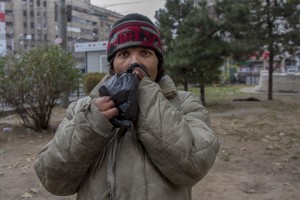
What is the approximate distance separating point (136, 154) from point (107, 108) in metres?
0.20

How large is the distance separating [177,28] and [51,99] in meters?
6.59

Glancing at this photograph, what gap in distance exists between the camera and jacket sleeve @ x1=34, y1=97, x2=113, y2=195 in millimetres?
1321

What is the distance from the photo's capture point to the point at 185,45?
12945mm

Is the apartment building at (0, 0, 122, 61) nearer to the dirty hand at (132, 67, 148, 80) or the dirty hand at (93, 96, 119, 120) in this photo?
the dirty hand at (132, 67, 148, 80)

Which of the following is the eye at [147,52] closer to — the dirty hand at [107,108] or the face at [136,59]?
the face at [136,59]

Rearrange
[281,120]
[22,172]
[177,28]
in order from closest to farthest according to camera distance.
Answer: [22,172]
[281,120]
[177,28]

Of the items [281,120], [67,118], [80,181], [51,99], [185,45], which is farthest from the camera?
[185,45]

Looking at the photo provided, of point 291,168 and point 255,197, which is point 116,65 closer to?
→ point 255,197

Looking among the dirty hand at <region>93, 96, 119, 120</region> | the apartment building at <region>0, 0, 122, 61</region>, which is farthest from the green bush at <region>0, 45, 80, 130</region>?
the apartment building at <region>0, 0, 122, 61</region>

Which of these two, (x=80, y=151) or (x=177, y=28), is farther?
(x=177, y=28)

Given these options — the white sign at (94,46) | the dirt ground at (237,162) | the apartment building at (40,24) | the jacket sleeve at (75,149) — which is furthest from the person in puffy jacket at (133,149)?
the apartment building at (40,24)

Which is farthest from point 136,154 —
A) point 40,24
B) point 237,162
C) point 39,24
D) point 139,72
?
point 39,24

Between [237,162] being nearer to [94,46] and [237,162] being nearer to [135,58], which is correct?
[135,58]

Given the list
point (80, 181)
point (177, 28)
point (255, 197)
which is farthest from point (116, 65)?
point (177, 28)
